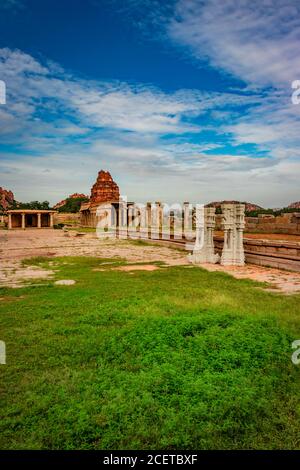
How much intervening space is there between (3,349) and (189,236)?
13581mm

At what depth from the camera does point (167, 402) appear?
2.72 meters

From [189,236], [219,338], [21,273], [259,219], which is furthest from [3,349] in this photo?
[259,219]

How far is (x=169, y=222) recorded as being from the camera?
86.3 ft

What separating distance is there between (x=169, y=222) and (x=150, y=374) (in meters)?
23.4

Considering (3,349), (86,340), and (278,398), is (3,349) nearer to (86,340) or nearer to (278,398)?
(86,340)

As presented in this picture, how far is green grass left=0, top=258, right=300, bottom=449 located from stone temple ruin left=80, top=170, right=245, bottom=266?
4794 millimetres

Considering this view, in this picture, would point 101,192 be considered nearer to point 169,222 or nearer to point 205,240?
point 169,222

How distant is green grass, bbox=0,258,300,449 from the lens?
2.38 m

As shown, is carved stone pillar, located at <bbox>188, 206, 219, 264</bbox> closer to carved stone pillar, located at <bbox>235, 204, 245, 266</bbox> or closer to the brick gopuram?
carved stone pillar, located at <bbox>235, 204, 245, 266</bbox>

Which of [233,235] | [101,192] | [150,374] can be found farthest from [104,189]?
[150,374]

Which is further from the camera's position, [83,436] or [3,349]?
[3,349]

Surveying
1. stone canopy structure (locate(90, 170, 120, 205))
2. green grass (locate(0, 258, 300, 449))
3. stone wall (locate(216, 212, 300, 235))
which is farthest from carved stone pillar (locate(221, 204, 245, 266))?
stone canopy structure (locate(90, 170, 120, 205))

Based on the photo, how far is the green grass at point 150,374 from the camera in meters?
2.38

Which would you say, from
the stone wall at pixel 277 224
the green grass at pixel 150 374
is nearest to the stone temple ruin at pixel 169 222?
the stone wall at pixel 277 224
